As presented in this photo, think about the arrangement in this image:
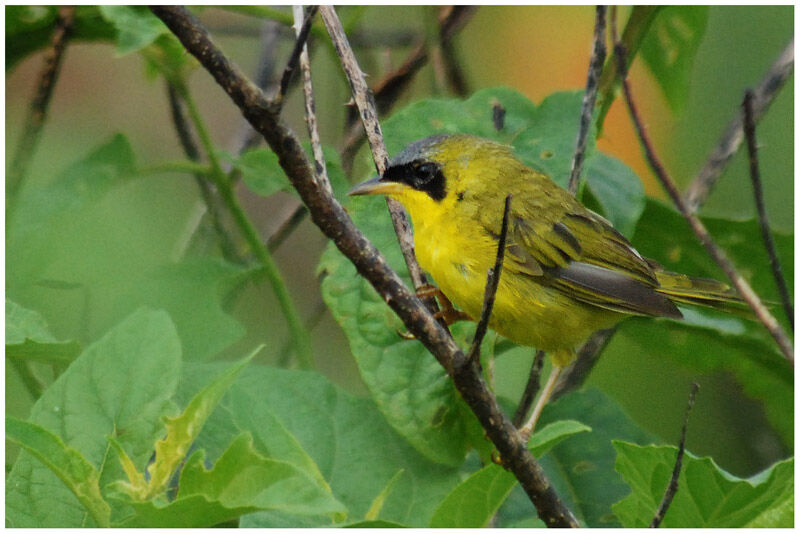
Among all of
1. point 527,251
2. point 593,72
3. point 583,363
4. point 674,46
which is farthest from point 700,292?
point 593,72

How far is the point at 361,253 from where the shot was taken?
1.33 m

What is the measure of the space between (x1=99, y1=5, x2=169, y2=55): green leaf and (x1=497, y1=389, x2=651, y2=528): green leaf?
1299 mm

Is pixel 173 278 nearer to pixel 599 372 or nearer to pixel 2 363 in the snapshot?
pixel 2 363

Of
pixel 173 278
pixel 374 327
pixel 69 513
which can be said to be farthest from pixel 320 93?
pixel 69 513

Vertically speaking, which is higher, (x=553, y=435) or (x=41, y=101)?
(x=41, y=101)

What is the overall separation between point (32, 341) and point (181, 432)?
0.45m

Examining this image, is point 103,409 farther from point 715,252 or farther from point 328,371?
point 328,371

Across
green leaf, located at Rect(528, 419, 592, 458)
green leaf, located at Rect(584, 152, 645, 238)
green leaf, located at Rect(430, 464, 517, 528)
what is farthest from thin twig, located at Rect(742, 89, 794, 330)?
green leaf, located at Rect(584, 152, 645, 238)

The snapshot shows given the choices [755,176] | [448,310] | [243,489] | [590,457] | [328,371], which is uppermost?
[755,176]

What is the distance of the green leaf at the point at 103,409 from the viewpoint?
4.99 feet

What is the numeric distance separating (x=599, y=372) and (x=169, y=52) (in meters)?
1.74

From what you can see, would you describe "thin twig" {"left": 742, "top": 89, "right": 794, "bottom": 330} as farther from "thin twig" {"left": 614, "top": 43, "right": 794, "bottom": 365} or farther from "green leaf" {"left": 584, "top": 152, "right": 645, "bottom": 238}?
"green leaf" {"left": 584, "top": 152, "right": 645, "bottom": 238}

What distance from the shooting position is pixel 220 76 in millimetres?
1227

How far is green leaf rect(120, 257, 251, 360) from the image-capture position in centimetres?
215
